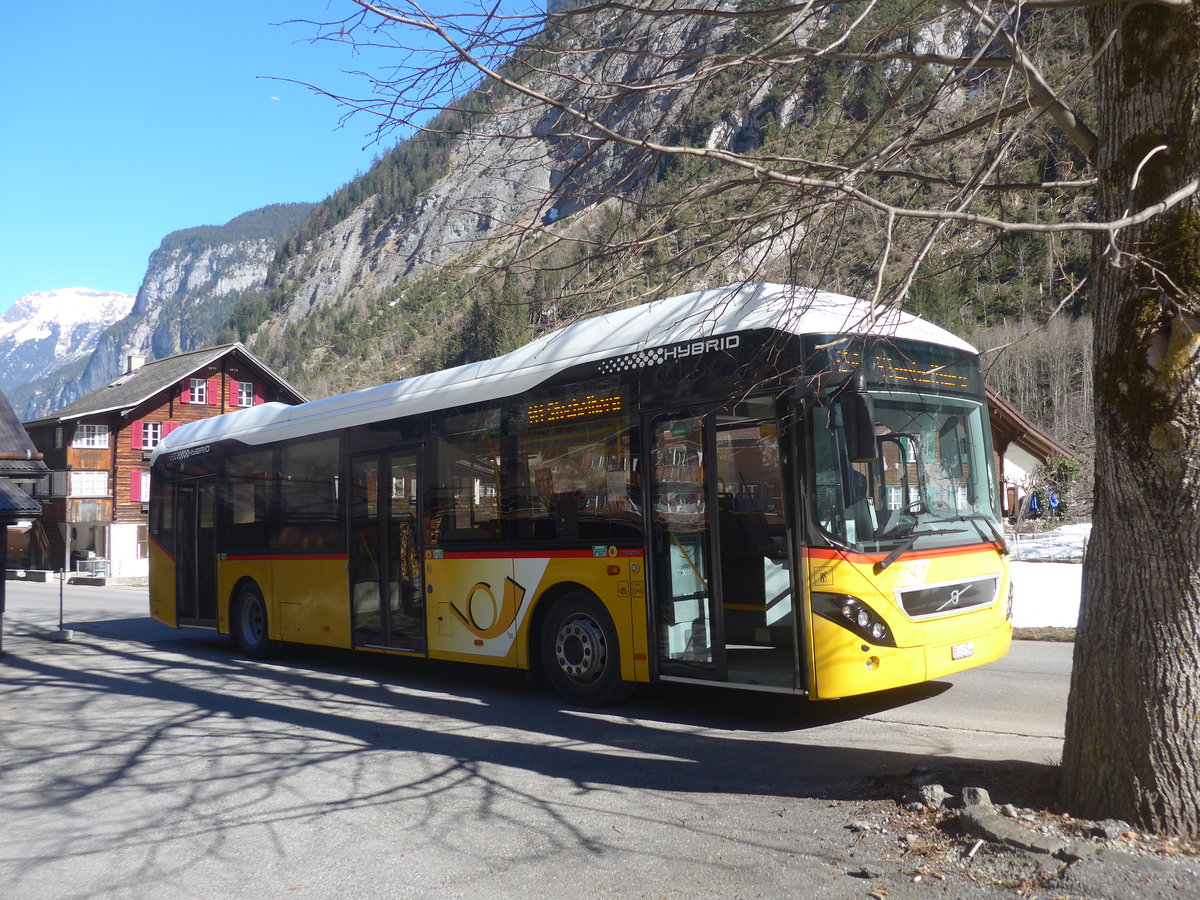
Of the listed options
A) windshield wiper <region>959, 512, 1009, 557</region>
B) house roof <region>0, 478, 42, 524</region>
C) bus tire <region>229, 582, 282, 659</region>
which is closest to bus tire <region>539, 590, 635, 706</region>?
windshield wiper <region>959, 512, 1009, 557</region>

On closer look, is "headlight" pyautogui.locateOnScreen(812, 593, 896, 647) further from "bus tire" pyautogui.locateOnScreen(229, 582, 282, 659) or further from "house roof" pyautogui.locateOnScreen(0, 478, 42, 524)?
"house roof" pyautogui.locateOnScreen(0, 478, 42, 524)

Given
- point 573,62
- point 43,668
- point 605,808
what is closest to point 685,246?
point 573,62

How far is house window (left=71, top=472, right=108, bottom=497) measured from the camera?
4922 centimetres

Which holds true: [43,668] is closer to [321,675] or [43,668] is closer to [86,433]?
[321,675]

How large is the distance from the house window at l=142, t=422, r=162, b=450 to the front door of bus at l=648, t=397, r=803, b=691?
5037 cm

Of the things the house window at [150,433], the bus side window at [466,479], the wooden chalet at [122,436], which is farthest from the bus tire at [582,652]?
the house window at [150,433]

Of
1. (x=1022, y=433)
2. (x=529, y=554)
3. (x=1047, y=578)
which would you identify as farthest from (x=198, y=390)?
(x=529, y=554)

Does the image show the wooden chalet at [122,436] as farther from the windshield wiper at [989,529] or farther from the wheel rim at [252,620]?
the windshield wiper at [989,529]

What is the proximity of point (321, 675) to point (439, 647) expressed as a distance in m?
2.20

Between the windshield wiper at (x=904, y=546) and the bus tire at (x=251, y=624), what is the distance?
879 centimetres

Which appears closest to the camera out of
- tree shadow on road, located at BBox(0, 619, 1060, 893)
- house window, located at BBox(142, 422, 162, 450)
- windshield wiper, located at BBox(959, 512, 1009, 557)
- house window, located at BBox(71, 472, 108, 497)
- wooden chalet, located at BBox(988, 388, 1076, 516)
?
tree shadow on road, located at BBox(0, 619, 1060, 893)

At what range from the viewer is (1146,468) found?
14.5 feet

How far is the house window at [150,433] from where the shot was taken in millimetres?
52312

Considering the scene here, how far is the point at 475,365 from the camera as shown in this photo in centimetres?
1011
